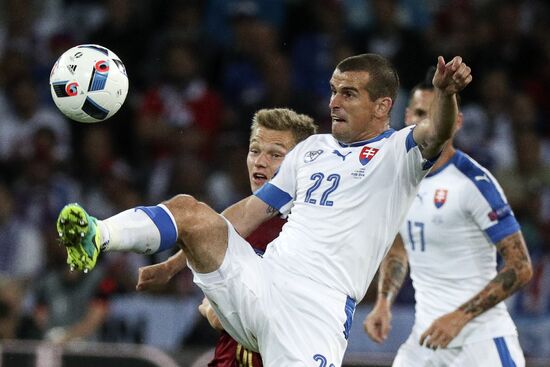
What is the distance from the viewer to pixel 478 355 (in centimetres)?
673

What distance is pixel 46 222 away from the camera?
11.7 m

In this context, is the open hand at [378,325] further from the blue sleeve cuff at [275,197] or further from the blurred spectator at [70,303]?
the blurred spectator at [70,303]

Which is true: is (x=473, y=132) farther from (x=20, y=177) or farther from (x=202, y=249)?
(x=202, y=249)

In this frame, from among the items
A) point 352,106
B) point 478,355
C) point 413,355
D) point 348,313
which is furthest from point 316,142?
point 478,355

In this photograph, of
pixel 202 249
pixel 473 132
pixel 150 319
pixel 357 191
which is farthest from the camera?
pixel 473 132

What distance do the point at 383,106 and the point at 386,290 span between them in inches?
59.5

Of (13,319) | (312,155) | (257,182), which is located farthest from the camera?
(13,319)

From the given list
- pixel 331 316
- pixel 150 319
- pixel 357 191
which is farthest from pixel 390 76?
pixel 150 319

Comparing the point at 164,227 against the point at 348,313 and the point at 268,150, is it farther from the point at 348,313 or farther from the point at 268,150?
the point at 268,150

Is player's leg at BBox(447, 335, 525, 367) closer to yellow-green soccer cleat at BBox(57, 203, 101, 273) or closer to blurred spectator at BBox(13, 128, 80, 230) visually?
yellow-green soccer cleat at BBox(57, 203, 101, 273)

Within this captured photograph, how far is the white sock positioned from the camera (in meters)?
5.34

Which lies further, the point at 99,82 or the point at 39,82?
the point at 39,82

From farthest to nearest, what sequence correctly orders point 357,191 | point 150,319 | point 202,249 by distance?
point 150,319 → point 357,191 → point 202,249

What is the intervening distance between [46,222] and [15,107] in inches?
68.3
